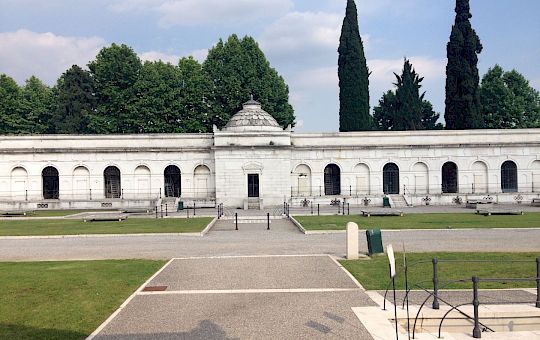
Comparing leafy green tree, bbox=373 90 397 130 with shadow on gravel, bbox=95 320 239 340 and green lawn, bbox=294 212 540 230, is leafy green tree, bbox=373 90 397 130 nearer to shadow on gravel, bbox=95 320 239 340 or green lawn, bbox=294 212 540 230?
green lawn, bbox=294 212 540 230

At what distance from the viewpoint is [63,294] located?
1234 centimetres

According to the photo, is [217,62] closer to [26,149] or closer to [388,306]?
[26,149]

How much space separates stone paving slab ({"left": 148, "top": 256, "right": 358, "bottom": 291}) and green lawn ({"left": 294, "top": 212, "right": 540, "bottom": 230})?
10.0 meters

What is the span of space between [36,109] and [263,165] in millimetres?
37892

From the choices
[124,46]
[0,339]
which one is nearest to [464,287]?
[0,339]

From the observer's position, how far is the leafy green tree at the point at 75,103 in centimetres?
6400

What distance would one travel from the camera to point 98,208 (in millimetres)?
45906

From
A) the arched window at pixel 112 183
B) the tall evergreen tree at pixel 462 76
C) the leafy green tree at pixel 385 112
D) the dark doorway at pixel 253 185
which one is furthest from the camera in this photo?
the leafy green tree at pixel 385 112

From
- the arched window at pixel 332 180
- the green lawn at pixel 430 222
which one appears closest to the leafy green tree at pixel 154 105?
the arched window at pixel 332 180

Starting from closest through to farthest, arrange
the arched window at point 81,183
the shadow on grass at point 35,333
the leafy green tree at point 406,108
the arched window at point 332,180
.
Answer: the shadow on grass at point 35,333 → the arched window at point 81,183 → the arched window at point 332,180 → the leafy green tree at point 406,108

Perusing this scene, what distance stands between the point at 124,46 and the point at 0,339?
58007 mm

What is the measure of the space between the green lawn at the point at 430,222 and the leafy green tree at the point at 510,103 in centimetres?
3726

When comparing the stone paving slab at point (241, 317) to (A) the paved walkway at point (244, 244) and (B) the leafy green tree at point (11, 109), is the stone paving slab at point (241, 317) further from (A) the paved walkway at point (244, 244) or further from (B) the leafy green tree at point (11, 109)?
(B) the leafy green tree at point (11, 109)

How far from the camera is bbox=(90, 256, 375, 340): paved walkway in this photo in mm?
9453
